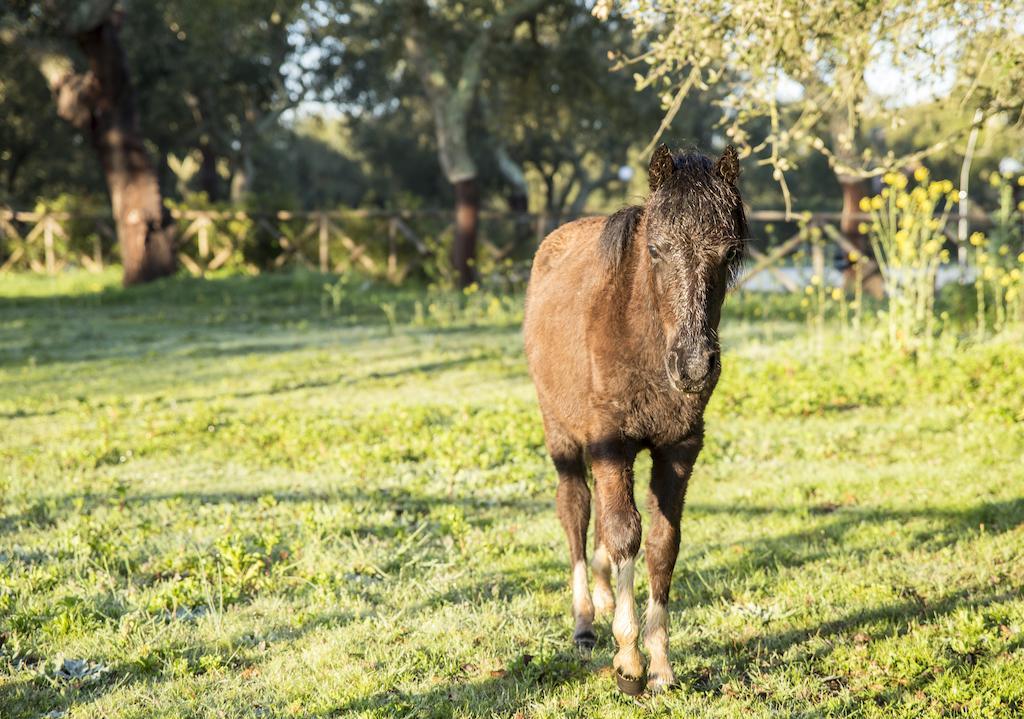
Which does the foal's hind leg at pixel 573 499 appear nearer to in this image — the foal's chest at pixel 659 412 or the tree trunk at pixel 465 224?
the foal's chest at pixel 659 412

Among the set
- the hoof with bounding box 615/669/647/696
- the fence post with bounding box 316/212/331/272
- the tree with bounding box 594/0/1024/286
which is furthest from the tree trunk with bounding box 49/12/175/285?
the hoof with bounding box 615/669/647/696

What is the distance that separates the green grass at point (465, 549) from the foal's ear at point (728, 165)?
230cm

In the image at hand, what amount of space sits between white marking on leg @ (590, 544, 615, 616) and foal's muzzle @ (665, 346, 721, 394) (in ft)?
4.87

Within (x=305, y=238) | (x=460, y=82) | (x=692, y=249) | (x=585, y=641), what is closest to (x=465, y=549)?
(x=585, y=641)

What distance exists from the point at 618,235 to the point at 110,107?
22.2 metres

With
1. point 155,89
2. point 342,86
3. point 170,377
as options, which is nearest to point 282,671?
point 170,377

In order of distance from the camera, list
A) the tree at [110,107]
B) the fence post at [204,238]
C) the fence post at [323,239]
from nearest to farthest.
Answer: the tree at [110,107], the fence post at [323,239], the fence post at [204,238]

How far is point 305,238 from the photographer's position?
89.2ft

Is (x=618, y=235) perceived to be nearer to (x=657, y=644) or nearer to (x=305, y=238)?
(x=657, y=644)

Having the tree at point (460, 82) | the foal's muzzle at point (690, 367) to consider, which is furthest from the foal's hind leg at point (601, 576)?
the tree at point (460, 82)

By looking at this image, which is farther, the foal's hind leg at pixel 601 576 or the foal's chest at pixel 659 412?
the foal's hind leg at pixel 601 576

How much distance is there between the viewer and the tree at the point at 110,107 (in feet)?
71.2

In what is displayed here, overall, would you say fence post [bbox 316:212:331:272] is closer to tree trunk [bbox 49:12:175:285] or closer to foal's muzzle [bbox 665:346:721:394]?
tree trunk [bbox 49:12:175:285]

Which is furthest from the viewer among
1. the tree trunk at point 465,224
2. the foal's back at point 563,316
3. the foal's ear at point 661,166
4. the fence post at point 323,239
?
the fence post at point 323,239
